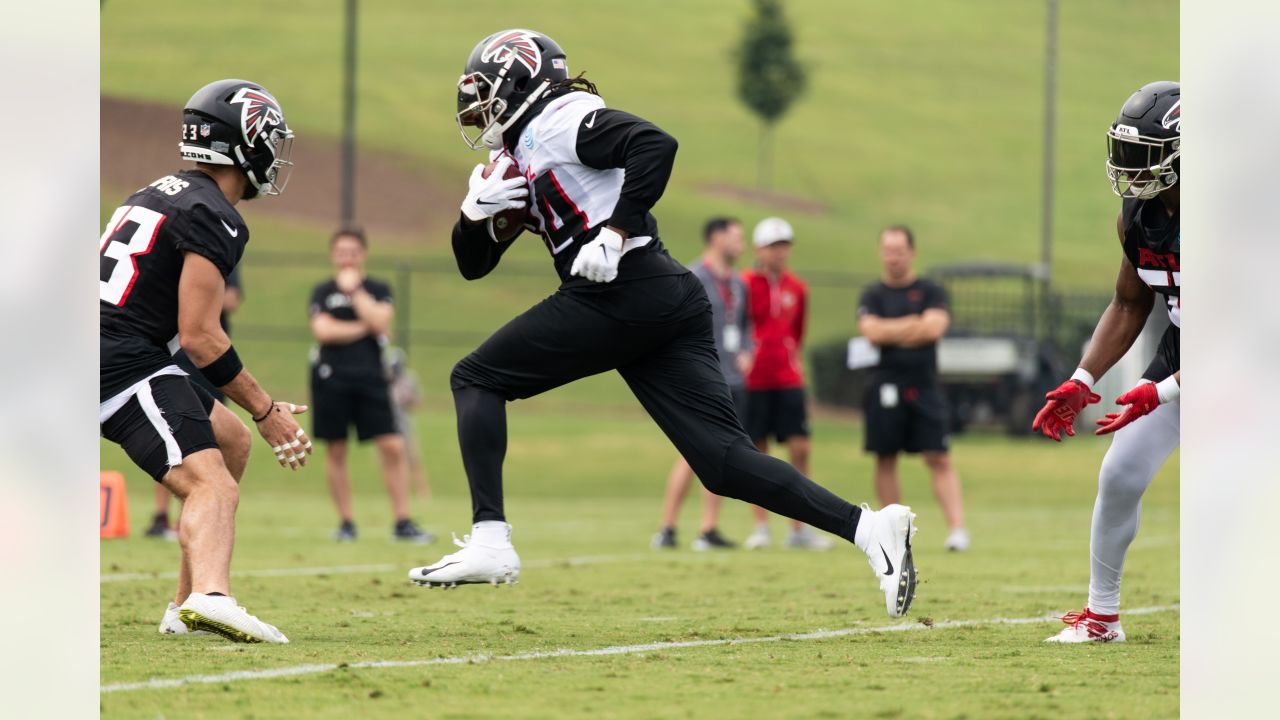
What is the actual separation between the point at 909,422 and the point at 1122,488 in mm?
5796

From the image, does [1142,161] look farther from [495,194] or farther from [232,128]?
[232,128]

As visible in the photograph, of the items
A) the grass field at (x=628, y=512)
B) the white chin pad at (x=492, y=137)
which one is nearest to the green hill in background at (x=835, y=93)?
the grass field at (x=628, y=512)

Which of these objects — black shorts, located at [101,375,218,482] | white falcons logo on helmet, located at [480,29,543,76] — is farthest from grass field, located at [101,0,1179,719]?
white falcons logo on helmet, located at [480,29,543,76]

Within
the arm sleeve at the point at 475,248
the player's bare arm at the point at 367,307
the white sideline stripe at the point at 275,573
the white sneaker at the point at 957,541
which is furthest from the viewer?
the player's bare arm at the point at 367,307

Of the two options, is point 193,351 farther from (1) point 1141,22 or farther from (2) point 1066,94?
(1) point 1141,22

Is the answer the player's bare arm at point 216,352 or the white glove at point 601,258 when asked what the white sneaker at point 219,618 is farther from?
the white glove at point 601,258

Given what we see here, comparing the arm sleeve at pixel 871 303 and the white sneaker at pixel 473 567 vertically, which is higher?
the arm sleeve at pixel 871 303

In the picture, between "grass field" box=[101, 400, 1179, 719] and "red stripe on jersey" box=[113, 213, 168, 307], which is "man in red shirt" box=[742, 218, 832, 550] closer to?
"grass field" box=[101, 400, 1179, 719]

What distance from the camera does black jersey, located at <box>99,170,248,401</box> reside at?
5688 mm

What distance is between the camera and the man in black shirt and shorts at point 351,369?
12156mm

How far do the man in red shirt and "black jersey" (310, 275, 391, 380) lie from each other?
287cm

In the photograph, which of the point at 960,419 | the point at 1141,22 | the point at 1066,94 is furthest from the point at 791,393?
the point at 1141,22
